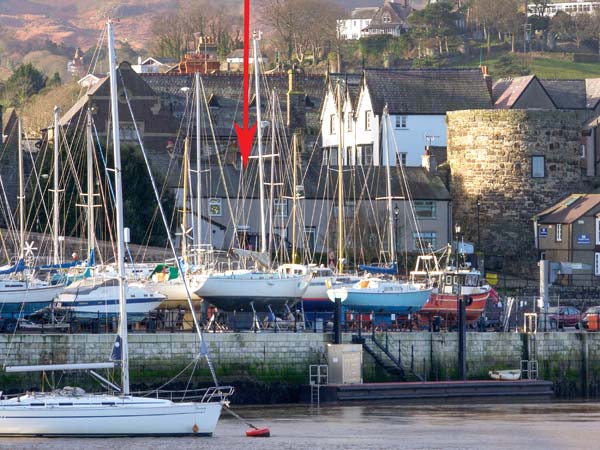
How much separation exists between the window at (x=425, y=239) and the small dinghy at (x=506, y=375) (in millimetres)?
21591

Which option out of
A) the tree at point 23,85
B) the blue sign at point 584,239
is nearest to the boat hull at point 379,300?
the blue sign at point 584,239

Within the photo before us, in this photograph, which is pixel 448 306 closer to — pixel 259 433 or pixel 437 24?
pixel 259 433

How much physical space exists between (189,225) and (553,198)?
15.5m

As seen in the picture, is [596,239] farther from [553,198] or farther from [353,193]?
[353,193]

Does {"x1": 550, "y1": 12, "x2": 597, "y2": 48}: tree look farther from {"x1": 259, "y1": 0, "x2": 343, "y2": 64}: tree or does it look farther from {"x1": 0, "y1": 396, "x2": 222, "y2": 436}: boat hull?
{"x1": 0, "y1": 396, "x2": 222, "y2": 436}: boat hull

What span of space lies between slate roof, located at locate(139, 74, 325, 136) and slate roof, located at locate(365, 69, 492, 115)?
14265mm

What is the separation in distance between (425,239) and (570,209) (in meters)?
6.40

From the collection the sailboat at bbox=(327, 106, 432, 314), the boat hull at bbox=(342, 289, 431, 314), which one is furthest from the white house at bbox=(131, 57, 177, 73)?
the boat hull at bbox=(342, 289, 431, 314)

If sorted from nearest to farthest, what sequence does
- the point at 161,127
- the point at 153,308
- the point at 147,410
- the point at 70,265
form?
the point at 147,410 → the point at 153,308 → the point at 70,265 → the point at 161,127

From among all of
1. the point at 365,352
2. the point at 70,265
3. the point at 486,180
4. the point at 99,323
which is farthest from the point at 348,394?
the point at 486,180

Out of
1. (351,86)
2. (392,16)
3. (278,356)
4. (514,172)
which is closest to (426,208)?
(514,172)

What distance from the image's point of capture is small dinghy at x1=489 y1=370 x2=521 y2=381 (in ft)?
167

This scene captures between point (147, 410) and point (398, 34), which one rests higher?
point (398, 34)

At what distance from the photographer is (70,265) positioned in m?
58.0
